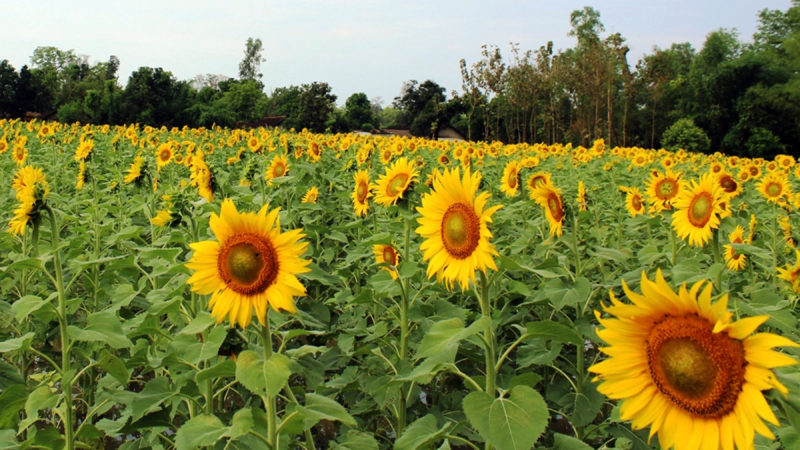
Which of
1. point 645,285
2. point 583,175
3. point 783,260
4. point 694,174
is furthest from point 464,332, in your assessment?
point 694,174

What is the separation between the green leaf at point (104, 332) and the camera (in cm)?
174

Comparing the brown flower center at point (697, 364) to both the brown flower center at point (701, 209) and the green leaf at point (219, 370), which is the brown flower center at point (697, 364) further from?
the brown flower center at point (701, 209)

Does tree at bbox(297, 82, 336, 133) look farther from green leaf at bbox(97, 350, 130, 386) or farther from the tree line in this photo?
green leaf at bbox(97, 350, 130, 386)

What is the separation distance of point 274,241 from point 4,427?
47.2 inches

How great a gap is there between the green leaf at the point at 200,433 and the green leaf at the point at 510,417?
26.8 inches

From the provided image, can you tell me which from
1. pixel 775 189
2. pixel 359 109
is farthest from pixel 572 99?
pixel 775 189

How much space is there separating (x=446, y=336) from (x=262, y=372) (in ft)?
1.62

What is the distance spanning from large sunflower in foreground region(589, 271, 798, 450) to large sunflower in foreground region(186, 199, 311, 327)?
839 millimetres

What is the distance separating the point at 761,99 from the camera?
40.7 metres

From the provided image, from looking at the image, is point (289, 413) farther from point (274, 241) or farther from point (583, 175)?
point (583, 175)

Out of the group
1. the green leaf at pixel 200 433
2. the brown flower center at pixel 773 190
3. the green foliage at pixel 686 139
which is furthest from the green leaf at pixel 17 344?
the green foliage at pixel 686 139

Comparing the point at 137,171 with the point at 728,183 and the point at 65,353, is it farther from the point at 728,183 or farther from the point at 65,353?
the point at 728,183

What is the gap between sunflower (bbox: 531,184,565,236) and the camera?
2637 mm

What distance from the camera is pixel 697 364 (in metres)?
1.14
